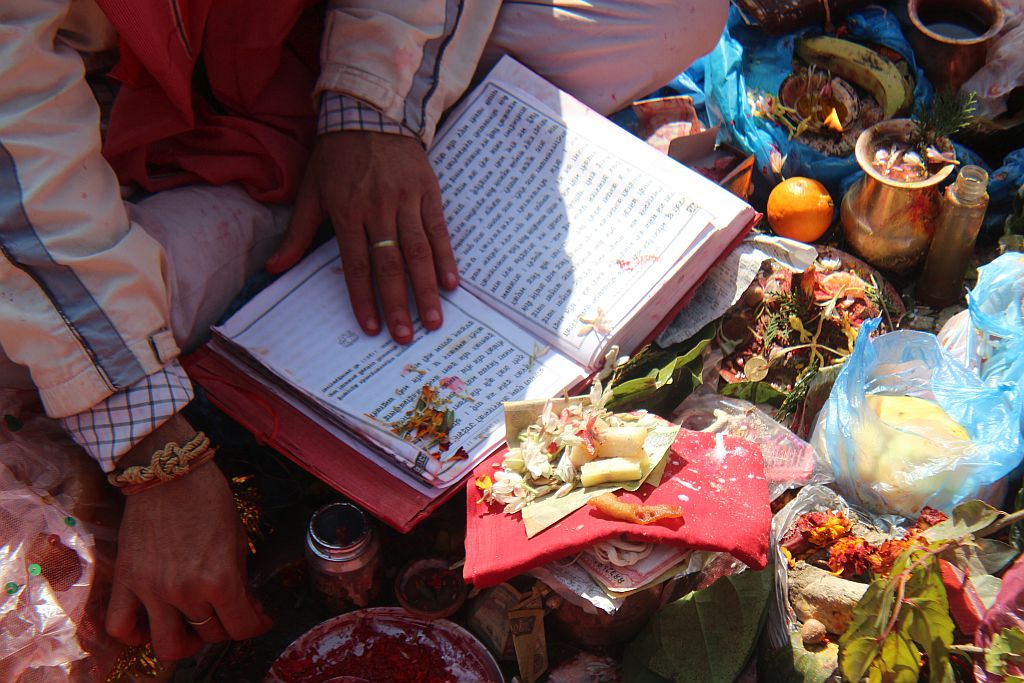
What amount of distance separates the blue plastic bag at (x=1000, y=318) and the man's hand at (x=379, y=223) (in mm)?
1116

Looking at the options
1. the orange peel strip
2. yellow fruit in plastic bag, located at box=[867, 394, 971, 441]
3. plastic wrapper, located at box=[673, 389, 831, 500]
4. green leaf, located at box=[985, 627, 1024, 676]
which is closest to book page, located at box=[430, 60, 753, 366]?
plastic wrapper, located at box=[673, 389, 831, 500]

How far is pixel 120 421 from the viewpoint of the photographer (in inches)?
56.6

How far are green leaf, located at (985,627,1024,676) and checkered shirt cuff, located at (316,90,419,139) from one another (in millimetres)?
1462

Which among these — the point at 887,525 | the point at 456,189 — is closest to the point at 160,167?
the point at 456,189

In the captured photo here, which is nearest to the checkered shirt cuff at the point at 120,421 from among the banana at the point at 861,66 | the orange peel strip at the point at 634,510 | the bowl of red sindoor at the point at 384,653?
Answer: the bowl of red sindoor at the point at 384,653

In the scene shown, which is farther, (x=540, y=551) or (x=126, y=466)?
(x=126, y=466)

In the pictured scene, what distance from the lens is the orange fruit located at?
2197mm

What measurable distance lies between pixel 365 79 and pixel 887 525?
140 cm

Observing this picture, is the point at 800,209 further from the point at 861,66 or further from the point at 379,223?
the point at 379,223

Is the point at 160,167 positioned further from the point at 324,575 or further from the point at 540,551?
the point at 540,551

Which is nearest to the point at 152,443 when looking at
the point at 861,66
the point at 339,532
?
the point at 339,532

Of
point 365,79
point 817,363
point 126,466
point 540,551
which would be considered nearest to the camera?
point 540,551

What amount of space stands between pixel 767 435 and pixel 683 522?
0.49 metres

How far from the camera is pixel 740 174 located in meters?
2.09
